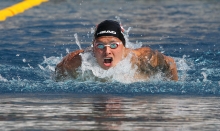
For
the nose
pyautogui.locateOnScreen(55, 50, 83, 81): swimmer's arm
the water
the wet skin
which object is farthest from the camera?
pyautogui.locateOnScreen(55, 50, 83, 81): swimmer's arm

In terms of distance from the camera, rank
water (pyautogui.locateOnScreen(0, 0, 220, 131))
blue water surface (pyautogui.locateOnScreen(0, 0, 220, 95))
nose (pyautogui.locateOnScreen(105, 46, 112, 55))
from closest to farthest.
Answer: water (pyautogui.locateOnScreen(0, 0, 220, 131)) → blue water surface (pyautogui.locateOnScreen(0, 0, 220, 95)) → nose (pyautogui.locateOnScreen(105, 46, 112, 55))

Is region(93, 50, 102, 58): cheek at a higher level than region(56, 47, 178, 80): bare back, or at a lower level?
higher

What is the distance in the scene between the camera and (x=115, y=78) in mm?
8609

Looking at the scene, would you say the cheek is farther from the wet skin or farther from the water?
the water

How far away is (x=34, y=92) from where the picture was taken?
25.6 ft

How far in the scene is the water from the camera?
5738 millimetres

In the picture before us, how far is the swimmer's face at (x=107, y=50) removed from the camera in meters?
8.48

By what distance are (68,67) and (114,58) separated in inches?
20.6

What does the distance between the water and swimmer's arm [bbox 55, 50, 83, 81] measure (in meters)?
0.11

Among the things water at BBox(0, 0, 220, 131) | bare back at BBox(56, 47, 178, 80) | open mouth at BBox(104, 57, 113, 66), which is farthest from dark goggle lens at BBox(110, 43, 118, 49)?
water at BBox(0, 0, 220, 131)

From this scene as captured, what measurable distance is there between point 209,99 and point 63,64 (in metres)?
2.11

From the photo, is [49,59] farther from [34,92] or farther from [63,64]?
[34,92]

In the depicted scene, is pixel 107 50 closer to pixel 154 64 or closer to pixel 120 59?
pixel 120 59

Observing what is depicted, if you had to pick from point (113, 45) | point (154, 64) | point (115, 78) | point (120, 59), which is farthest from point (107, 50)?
point (154, 64)
